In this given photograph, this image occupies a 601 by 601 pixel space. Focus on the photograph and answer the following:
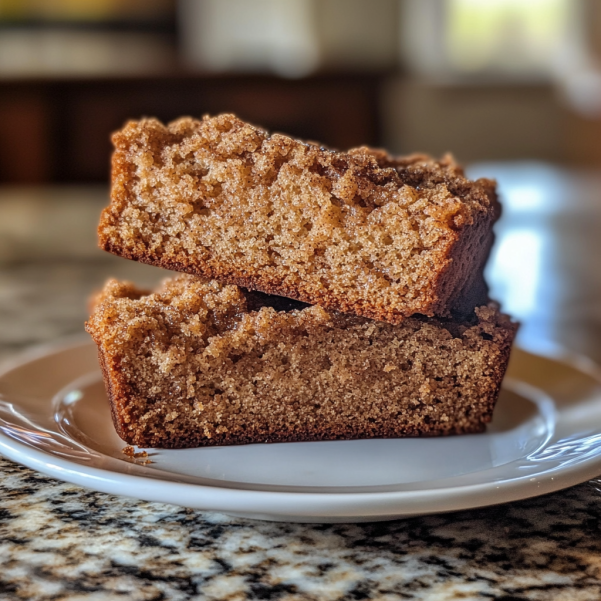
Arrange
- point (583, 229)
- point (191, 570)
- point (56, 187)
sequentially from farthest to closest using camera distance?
point (56, 187) → point (583, 229) → point (191, 570)

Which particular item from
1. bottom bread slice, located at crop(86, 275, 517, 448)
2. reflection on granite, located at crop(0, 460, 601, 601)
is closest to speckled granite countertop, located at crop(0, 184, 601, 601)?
reflection on granite, located at crop(0, 460, 601, 601)

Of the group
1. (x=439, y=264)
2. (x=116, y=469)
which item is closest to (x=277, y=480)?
(x=116, y=469)

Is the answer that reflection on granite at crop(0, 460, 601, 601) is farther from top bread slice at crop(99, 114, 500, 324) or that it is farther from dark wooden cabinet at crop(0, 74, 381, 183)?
dark wooden cabinet at crop(0, 74, 381, 183)

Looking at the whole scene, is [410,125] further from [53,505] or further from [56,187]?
[53,505]

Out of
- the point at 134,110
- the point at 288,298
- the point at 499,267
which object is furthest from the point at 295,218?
the point at 134,110

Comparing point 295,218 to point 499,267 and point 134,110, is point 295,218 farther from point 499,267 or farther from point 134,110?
point 134,110

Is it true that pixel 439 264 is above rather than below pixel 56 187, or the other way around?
below
